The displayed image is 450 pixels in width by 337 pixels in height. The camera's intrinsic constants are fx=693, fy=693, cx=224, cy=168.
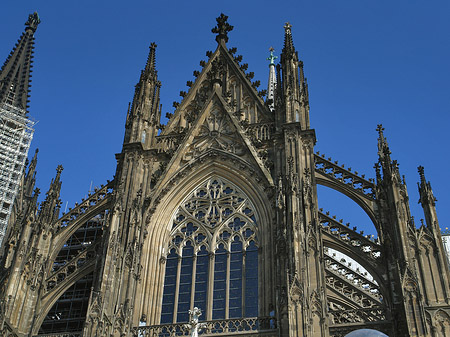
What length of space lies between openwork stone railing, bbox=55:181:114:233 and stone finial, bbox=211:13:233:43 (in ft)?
31.5

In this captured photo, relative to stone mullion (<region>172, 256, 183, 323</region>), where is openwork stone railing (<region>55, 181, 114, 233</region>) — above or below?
above

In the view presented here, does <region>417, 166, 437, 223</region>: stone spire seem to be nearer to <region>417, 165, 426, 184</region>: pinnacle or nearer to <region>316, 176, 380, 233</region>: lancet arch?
<region>417, 165, 426, 184</region>: pinnacle

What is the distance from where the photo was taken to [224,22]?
109 ft

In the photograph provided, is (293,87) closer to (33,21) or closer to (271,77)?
(271,77)

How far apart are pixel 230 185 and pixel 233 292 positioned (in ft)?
15.5

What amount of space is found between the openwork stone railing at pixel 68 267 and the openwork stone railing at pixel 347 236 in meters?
8.13

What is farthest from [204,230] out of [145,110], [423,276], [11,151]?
[11,151]

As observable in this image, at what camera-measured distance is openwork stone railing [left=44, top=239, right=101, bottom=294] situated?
2427 cm

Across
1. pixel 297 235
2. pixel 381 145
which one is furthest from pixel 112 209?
pixel 381 145

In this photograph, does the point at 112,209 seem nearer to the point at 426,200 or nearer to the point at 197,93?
the point at 197,93

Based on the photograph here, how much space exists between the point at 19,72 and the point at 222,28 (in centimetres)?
2680

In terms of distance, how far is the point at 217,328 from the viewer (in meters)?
21.9

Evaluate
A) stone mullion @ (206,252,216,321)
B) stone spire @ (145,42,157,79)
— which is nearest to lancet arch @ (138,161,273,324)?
stone mullion @ (206,252,216,321)

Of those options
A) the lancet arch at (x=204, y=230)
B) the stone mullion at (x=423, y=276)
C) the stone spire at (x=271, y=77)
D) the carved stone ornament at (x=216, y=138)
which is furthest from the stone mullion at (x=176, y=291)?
the stone spire at (x=271, y=77)
